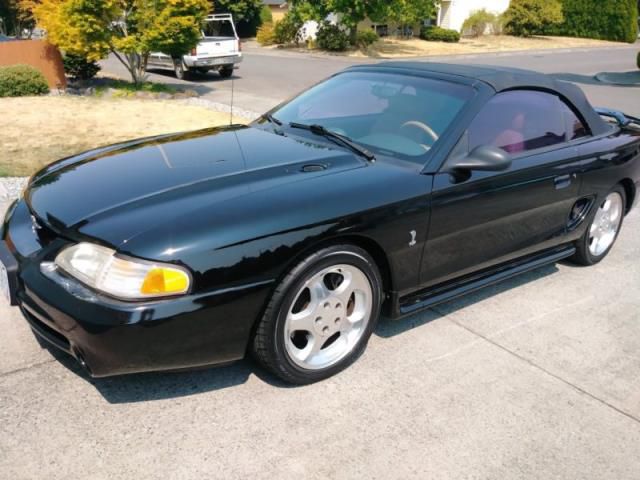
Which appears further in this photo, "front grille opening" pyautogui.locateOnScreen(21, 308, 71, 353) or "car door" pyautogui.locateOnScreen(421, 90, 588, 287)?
"car door" pyautogui.locateOnScreen(421, 90, 588, 287)

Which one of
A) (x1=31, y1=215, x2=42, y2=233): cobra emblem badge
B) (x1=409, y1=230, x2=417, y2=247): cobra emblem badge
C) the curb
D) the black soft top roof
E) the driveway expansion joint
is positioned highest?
the black soft top roof

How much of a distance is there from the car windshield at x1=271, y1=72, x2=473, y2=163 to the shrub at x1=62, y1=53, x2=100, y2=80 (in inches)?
485

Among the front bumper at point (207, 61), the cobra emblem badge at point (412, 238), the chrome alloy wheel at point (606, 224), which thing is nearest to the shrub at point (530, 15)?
the front bumper at point (207, 61)

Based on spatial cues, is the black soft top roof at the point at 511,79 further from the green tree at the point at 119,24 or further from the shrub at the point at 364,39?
the shrub at the point at 364,39

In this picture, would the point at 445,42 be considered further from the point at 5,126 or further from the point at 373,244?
the point at 373,244

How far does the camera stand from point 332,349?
10.1 ft

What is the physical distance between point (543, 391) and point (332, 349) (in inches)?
43.1

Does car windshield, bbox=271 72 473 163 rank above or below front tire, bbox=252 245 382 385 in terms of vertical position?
above

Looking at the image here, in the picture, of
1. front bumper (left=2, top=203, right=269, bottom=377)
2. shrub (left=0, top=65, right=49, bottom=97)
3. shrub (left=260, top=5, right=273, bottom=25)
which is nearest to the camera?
front bumper (left=2, top=203, right=269, bottom=377)

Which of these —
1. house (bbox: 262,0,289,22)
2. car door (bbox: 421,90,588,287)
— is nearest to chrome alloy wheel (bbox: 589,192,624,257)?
car door (bbox: 421,90,588,287)

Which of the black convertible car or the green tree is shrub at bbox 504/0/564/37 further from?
the black convertible car

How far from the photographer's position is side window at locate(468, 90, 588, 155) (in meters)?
3.54

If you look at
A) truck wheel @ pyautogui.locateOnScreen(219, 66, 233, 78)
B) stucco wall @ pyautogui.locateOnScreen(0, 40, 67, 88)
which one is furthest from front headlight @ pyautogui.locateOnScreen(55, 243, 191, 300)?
truck wheel @ pyautogui.locateOnScreen(219, 66, 233, 78)

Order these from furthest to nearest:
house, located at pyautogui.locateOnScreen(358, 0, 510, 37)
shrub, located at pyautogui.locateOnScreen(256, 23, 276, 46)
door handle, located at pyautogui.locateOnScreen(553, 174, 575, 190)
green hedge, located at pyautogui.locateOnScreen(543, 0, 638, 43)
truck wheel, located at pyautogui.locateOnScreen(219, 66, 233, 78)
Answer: green hedge, located at pyautogui.locateOnScreen(543, 0, 638, 43) → house, located at pyautogui.locateOnScreen(358, 0, 510, 37) → shrub, located at pyautogui.locateOnScreen(256, 23, 276, 46) → truck wheel, located at pyautogui.locateOnScreen(219, 66, 233, 78) → door handle, located at pyautogui.locateOnScreen(553, 174, 575, 190)
